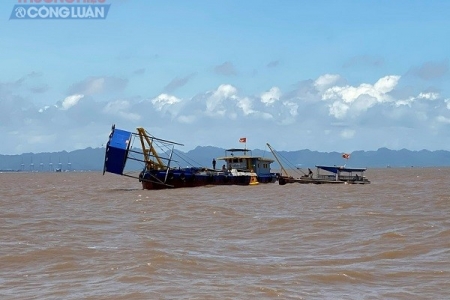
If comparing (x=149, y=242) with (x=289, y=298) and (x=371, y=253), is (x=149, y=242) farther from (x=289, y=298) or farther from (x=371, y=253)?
(x=289, y=298)

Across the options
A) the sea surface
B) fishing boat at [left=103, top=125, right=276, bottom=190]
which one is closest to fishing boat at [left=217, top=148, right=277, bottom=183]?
fishing boat at [left=103, top=125, right=276, bottom=190]

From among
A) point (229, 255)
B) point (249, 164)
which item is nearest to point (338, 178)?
point (249, 164)

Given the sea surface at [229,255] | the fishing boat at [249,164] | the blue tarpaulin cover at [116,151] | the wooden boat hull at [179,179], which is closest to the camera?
the sea surface at [229,255]

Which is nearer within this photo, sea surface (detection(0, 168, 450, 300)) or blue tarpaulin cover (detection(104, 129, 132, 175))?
sea surface (detection(0, 168, 450, 300))

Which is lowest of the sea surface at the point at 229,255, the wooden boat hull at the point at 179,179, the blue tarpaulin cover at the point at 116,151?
the sea surface at the point at 229,255

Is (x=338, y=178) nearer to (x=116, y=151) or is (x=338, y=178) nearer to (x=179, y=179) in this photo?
(x=179, y=179)

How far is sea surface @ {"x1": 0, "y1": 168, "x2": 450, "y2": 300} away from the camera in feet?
43.2

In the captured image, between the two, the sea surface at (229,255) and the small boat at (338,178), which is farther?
the small boat at (338,178)

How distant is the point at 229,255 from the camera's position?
1770cm

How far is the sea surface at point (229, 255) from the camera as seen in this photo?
13180 mm

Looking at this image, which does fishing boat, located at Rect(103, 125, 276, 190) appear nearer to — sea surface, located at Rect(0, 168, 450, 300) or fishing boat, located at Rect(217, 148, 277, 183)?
fishing boat, located at Rect(217, 148, 277, 183)

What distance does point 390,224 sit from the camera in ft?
82.2

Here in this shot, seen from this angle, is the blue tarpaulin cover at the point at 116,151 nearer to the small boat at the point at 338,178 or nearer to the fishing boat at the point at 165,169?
the fishing boat at the point at 165,169

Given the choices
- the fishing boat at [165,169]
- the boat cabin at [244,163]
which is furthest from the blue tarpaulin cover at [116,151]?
the boat cabin at [244,163]
